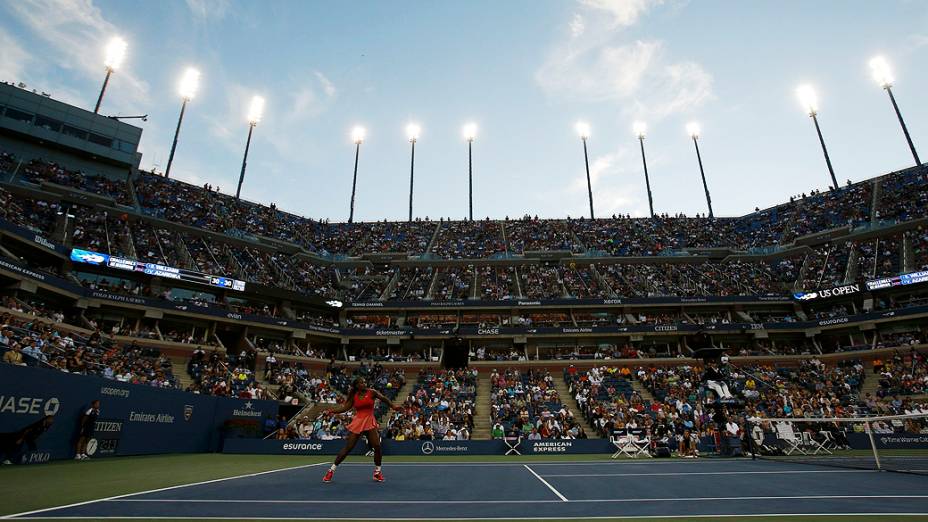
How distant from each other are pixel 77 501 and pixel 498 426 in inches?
765

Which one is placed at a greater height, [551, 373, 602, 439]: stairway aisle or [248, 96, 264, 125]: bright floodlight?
[248, 96, 264, 125]: bright floodlight

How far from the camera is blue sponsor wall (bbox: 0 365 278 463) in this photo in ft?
41.2

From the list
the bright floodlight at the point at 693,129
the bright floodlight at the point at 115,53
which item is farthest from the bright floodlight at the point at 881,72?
the bright floodlight at the point at 115,53

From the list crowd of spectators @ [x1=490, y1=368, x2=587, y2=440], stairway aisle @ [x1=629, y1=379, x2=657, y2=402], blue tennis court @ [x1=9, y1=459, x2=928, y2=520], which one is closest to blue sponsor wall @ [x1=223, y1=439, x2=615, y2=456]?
crowd of spectators @ [x1=490, y1=368, x2=587, y2=440]

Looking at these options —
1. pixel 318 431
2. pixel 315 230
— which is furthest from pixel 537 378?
pixel 315 230

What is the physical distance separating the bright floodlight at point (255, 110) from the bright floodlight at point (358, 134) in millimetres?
11381

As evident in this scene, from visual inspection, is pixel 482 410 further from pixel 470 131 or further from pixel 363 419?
pixel 470 131

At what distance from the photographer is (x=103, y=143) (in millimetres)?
43938

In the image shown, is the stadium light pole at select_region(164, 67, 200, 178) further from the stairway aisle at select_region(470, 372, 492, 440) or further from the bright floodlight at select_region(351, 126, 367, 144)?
the stairway aisle at select_region(470, 372, 492, 440)

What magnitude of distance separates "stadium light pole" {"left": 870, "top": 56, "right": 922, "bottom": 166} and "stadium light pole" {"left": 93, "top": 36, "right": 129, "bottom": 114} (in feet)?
254

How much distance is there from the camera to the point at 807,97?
53.0 m

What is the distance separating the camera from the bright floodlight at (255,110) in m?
53.4

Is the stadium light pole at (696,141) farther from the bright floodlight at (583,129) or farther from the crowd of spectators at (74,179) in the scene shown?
the crowd of spectators at (74,179)

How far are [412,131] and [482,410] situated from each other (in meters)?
42.5
